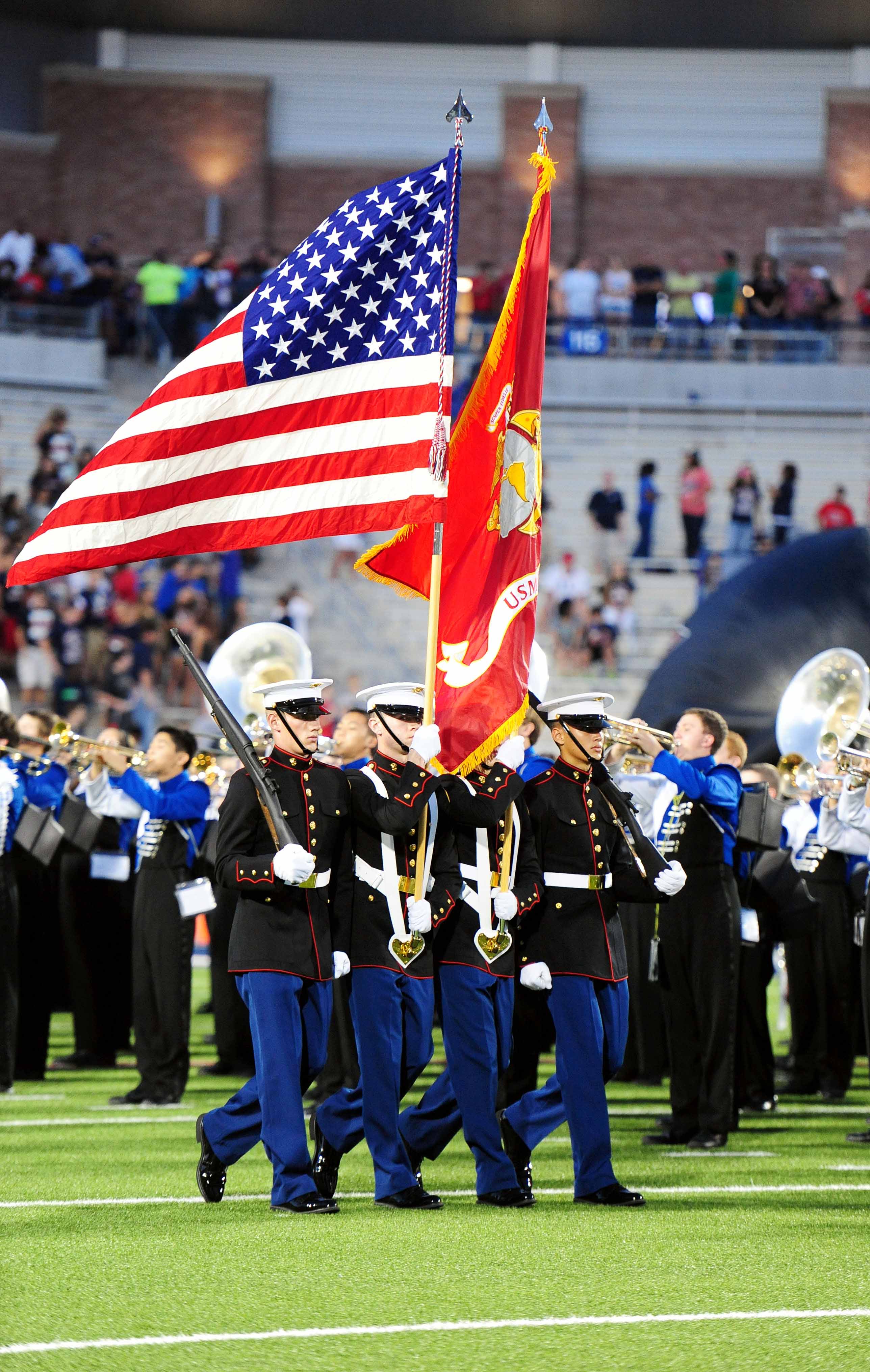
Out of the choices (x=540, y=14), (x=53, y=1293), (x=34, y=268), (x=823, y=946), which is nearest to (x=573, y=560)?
(x=34, y=268)

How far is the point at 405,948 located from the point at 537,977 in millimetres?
444

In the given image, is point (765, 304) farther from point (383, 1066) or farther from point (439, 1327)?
point (439, 1327)

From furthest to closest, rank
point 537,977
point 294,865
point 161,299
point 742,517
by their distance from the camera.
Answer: point 161,299 → point 742,517 → point 537,977 → point 294,865

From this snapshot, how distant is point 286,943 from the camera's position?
639 centimetres

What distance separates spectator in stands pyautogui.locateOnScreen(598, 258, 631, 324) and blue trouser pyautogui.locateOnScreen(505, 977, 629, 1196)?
20596mm

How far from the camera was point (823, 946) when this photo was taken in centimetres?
1022

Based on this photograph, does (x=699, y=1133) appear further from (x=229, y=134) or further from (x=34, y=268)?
(x=229, y=134)

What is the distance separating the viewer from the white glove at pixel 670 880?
6.95 metres

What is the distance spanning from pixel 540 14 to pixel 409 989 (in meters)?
26.7

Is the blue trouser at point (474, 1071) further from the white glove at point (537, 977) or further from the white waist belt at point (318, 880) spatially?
Result: the white waist belt at point (318, 880)

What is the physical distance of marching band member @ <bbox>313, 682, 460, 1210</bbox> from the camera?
6516 millimetres

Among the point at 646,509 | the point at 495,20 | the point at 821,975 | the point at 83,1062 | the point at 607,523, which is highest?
the point at 495,20

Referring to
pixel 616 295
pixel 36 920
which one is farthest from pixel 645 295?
pixel 36 920

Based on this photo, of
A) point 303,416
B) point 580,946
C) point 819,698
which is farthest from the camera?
point 819,698
